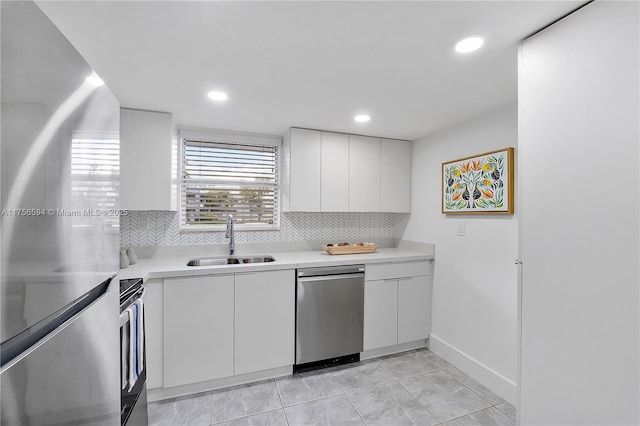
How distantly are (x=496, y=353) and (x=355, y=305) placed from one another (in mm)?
1155

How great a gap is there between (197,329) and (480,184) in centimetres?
252

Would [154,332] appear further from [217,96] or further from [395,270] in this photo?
[395,270]

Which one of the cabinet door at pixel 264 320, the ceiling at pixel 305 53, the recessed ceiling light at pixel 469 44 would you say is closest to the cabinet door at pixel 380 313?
the cabinet door at pixel 264 320

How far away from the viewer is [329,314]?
8.31 ft

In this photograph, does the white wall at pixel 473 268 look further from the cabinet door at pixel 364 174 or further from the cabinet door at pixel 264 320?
the cabinet door at pixel 264 320

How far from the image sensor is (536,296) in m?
1.30

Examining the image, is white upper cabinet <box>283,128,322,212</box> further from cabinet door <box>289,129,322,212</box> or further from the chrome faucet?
the chrome faucet

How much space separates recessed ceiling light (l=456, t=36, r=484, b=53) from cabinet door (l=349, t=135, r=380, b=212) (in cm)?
161

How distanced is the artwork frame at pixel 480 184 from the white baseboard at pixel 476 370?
1.26 m

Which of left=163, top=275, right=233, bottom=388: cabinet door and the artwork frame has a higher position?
the artwork frame

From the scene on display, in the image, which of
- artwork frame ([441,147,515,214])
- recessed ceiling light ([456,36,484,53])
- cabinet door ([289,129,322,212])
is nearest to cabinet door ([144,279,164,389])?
cabinet door ([289,129,322,212])

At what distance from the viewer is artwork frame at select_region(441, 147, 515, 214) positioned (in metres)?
2.13

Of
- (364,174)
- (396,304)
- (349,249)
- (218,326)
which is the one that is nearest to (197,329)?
(218,326)

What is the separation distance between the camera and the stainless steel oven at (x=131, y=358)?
1.28 meters
